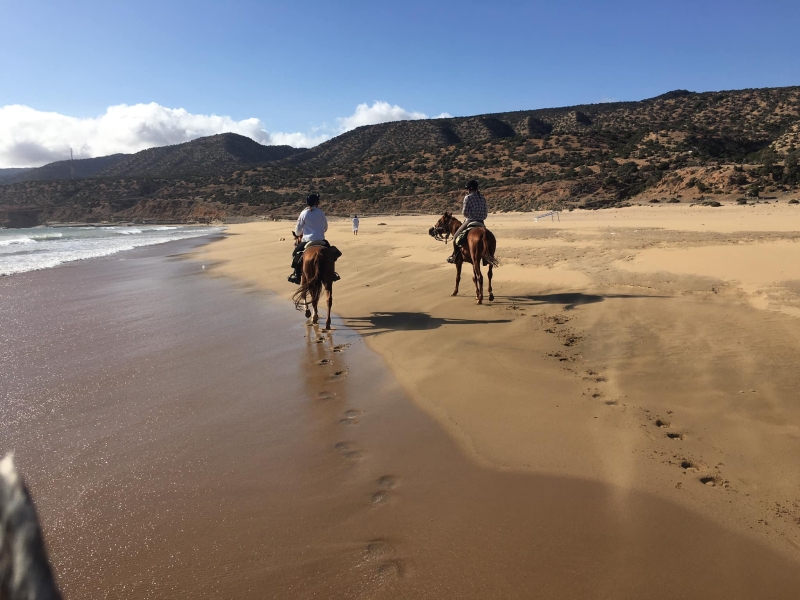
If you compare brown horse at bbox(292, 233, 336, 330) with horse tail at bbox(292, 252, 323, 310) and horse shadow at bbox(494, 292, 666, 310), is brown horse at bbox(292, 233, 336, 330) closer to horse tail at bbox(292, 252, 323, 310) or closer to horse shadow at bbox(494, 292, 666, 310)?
horse tail at bbox(292, 252, 323, 310)

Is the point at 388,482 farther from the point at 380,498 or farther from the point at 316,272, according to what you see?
the point at 316,272

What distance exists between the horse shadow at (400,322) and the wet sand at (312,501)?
166cm

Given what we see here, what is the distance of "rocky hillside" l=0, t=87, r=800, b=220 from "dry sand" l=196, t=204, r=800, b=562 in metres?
20.0

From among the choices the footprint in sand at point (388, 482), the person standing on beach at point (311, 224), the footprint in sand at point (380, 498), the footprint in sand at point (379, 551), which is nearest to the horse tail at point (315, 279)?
the person standing on beach at point (311, 224)

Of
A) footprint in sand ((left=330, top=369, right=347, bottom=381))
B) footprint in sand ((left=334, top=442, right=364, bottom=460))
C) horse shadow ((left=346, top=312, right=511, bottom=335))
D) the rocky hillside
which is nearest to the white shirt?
horse shadow ((left=346, top=312, right=511, bottom=335))

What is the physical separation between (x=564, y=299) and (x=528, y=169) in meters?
43.7

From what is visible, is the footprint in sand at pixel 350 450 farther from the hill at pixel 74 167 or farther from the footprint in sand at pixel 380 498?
the hill at pixel 74 167

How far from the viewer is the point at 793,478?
3227 mm

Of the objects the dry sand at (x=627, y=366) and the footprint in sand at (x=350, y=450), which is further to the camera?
the footprint in sand at (x=350, y=450)

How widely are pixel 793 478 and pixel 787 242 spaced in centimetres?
1075

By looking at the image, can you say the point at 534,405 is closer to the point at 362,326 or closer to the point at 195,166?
the point at 362,326

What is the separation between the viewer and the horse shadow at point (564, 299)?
26.9 feet

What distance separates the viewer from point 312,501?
10.5 ft

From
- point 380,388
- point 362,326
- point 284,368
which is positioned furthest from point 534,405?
point 362,326
